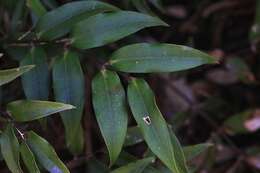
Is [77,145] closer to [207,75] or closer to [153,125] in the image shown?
[153,125]

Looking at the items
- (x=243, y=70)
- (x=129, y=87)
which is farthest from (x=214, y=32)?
(x=129, y=87)

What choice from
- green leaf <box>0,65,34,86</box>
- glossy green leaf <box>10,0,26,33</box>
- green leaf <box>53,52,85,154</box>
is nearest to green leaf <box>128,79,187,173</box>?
green leaf <box>53,52,85,154</box>

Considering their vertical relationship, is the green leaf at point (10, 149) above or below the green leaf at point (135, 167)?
above

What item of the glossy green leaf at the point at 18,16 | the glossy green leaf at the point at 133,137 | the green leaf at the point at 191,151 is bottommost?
the green leaf at the point at 191,151

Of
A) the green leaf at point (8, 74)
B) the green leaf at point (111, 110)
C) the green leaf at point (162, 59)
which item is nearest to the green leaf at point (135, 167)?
the green leaf at point (111, 110)

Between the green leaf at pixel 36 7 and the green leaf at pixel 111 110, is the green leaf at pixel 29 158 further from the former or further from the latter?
the green leaf at pixel 36 7

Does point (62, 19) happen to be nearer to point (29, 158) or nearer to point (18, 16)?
point (18, 16)

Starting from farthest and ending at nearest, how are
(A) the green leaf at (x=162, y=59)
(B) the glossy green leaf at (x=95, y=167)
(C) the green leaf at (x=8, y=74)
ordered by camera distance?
(B) the glossy green leaf at (x=95, y=167)
(A) the green leaf at (x=162, y=59)
(C) the green leaf at (x=8, y=74)

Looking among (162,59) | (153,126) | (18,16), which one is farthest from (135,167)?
(18,16)
